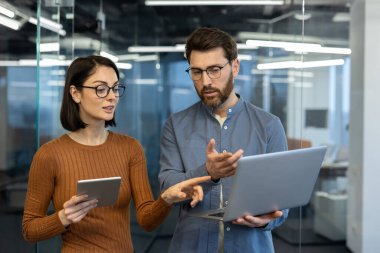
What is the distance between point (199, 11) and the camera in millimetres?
4641

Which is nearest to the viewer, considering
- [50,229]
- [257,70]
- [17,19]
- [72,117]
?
[50,229]

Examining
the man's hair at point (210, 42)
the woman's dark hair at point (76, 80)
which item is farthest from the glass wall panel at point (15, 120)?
the man's hair at point (210, 42)

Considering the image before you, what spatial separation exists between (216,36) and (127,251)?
768 mm

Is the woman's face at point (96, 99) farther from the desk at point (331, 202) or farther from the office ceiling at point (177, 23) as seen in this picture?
the desk at point (331, 202)

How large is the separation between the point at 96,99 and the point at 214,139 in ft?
1.35

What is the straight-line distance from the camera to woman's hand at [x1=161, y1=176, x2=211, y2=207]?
1485 millimetres

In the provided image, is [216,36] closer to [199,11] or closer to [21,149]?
[21,149]

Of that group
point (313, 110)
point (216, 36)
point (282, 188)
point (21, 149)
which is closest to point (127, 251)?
point (282, 188)

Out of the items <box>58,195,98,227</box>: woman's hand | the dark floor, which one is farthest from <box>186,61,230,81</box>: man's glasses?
the dark floor

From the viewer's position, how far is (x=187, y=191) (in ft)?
5.05

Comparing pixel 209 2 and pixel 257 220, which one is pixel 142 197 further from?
pixel 209 2

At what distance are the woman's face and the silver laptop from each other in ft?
1.49

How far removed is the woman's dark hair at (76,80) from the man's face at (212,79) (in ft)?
1.05

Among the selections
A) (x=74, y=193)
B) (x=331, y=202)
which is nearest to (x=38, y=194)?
(x=74, y=193)
